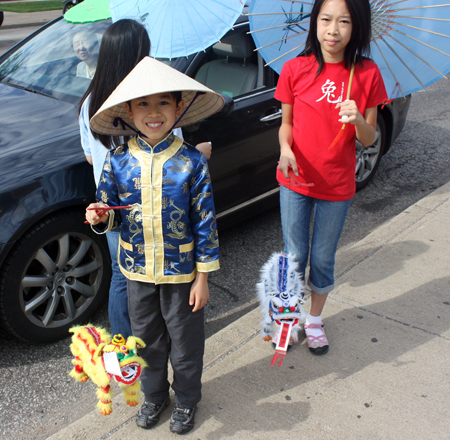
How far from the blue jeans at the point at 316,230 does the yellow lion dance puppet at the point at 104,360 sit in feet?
3.44

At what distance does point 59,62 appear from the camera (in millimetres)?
3570

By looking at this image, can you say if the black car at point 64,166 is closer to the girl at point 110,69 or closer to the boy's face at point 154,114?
the girl at point 110,69

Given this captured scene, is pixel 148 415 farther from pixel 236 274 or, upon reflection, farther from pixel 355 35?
pixel 355 35

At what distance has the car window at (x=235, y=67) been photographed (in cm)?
375

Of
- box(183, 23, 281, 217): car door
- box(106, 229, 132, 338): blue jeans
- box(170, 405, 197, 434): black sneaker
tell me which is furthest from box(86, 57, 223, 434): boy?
box(183, 23, 281, 217): car door

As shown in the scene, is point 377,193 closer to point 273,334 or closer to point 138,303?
point 273,334

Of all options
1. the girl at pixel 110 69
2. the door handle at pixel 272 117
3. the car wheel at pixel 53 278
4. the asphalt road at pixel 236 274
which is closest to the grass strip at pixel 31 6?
the asphalt road at pixel 236 274

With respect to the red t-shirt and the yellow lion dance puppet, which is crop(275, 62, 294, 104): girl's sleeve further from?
the yellow lion dance puppet

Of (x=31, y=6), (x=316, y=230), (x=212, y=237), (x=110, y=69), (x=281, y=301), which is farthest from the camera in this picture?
(x=31, y=6)

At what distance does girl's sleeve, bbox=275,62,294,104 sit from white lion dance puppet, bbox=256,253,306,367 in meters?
0.77

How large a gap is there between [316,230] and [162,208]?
0.99 metres

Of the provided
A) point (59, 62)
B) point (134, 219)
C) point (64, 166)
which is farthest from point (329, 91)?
point (59, 62)

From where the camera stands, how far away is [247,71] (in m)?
3.90

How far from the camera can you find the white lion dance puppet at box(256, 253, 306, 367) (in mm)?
2324
